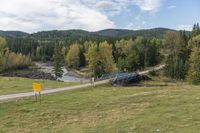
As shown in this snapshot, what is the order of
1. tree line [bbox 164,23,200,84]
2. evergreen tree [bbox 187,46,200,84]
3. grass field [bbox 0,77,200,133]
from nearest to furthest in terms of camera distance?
grass field [bbox 0,77,200,133] → evergreen tree [bbox 187,46,200,84] → tree line [bbox 164,23,200,84]

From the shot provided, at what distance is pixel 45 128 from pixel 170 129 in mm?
8481

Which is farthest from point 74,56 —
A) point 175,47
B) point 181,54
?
point 181,54

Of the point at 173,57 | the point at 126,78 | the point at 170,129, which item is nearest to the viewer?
the point at 170,129

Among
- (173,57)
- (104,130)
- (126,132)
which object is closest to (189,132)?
(126,132)

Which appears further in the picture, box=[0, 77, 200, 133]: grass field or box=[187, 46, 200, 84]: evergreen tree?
box=[187, 46, 200, 84]: evergreen tree

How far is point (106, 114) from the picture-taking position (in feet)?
89.9

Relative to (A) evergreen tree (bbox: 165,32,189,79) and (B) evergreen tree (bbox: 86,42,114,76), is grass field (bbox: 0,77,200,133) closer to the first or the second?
(B) evergreen tree (bbox: 86,42,114,76)

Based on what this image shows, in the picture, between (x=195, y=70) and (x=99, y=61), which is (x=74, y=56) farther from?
(x=195, y=70)

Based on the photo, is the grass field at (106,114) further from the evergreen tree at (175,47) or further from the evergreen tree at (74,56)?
the evergreen tree at (74,56)

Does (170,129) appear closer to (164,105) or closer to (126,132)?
(126,132)

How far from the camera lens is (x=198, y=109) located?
1003 inches

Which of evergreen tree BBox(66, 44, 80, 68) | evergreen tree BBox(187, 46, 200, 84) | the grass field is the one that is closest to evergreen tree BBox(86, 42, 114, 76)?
evergreen tree BBox(187, 46, 200, 84)

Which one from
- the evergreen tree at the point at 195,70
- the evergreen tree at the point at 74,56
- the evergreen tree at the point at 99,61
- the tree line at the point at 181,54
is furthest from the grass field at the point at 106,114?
the evergreen tree at the point at 74,56

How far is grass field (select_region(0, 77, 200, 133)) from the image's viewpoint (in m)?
22.3
